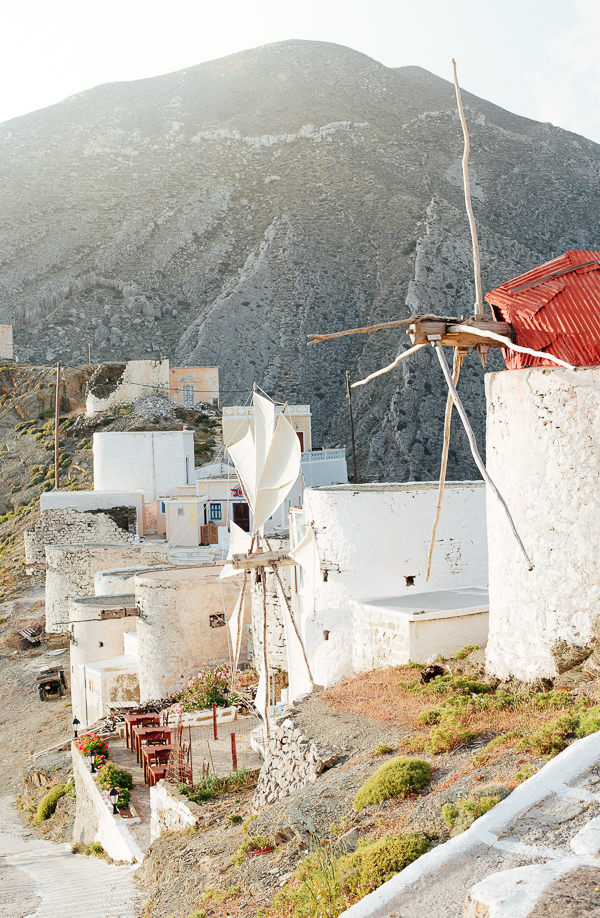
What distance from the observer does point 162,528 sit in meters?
32.7

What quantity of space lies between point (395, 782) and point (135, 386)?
37399mm

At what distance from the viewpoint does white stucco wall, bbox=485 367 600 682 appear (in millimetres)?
7422

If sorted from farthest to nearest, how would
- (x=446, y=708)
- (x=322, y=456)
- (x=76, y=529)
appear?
(x=322, y=456), (x=76, y=529), (x=446, y=708)

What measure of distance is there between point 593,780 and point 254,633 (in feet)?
43.7

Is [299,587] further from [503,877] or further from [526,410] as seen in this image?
[503,877]

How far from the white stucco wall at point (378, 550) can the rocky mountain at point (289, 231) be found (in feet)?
122

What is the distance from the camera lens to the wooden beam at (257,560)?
13.8 m

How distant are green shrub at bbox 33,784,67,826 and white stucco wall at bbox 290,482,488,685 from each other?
7785mm

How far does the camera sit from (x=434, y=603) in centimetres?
1248

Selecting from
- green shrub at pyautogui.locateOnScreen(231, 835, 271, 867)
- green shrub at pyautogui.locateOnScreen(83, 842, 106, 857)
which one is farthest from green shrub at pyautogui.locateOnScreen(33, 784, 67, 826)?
green shrub at pyautogui.locateOnScreen(231, 835, 271, 867)

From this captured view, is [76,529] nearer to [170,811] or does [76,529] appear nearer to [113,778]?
[113,778]

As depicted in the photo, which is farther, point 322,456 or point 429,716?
point 322,456

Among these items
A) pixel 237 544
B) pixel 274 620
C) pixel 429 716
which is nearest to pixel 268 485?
pixel 237 544

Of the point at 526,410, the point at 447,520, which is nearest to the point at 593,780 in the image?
the point at 526,410
